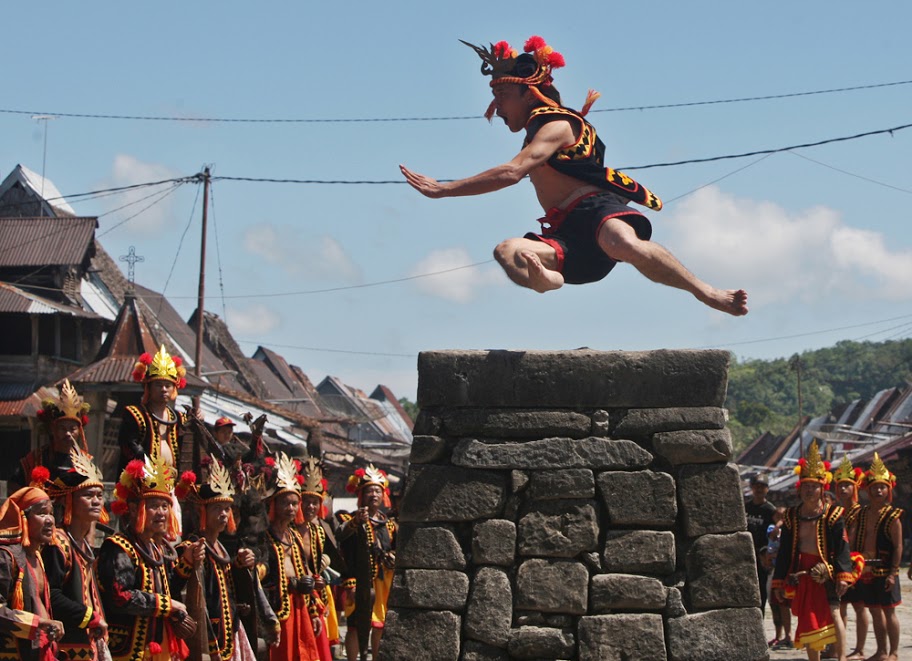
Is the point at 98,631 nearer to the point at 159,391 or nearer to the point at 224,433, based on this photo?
the point at 159,391

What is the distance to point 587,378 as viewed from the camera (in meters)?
6.34

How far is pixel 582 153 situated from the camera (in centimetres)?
679

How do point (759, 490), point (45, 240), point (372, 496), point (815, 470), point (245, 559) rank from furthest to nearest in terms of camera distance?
point (45, 240), point (759, 490), point (372, 496), point (815, 470), point (245, 559)

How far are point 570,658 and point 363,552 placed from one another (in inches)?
216

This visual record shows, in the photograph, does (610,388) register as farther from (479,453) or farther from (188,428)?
(188,428)

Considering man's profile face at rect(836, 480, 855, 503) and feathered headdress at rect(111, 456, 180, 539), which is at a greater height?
man's profile face at rect(836, 480, 855, 503)

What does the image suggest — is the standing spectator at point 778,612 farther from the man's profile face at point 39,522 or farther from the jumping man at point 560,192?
the man's profile face at point 39,522

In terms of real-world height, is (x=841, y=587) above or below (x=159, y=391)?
below

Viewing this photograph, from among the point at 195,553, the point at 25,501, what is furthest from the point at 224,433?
the point at 25,501

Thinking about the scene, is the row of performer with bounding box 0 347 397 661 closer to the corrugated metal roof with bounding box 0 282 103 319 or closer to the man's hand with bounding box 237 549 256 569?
the man's hand with bounding box 237 549 256 569

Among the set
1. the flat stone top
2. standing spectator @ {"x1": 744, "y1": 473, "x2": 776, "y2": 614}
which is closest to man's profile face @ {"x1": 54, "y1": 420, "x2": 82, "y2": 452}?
the flat stone top

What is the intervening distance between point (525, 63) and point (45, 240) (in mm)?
21686

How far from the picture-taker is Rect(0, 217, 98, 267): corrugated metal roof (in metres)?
25.9

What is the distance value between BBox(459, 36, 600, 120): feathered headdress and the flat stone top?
1473 millimetres
